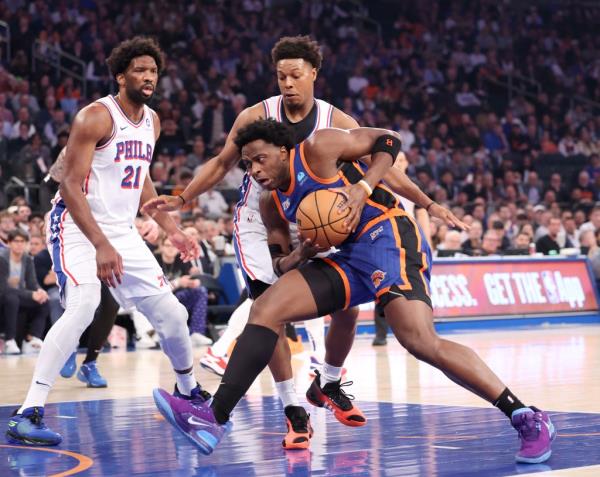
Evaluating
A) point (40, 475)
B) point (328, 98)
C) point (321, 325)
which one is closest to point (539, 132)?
point (328, 98)

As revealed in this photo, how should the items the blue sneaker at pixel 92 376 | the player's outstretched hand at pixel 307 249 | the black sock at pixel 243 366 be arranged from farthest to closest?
the blue sneaker at pixel 92 376 < the player's outstretched hand at pixel 307 249 < the black sock at pixel 243 366

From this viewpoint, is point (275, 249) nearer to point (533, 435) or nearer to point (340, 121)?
point (340, 121)

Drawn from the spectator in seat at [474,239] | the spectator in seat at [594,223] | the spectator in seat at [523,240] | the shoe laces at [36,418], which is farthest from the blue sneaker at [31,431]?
the spectator in seat at [594,223]

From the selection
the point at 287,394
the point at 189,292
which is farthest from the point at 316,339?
the point at 189,292

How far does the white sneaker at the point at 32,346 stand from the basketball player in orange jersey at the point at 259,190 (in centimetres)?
647

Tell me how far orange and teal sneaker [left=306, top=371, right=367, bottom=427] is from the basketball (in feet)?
4.07

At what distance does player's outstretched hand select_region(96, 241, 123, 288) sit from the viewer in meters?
5.59

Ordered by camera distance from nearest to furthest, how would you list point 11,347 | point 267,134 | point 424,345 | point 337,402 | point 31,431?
point 424,345 → point 267,134 → point 31,431 → point 337,402 → point 11,347

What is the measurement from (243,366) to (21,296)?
299 inches

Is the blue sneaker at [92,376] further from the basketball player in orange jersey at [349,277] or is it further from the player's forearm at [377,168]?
the player's forearm at [377,168]

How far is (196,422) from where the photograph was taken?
4.81m

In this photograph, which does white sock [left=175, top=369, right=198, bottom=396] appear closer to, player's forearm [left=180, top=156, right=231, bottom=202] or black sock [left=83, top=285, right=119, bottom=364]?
player's forearm [left=180, top=156, right=231, bottom=202]

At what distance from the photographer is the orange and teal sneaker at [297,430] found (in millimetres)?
5328

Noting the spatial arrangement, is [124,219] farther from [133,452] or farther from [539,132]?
[539,132]
